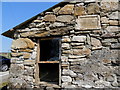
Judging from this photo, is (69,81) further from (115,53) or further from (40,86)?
(115,53)

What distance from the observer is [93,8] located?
10.6 feet

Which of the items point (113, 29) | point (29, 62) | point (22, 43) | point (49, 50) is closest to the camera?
point (113, 29)

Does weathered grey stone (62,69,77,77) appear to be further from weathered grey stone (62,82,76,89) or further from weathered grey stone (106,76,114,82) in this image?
weathered grey stone (106,76,114,82)

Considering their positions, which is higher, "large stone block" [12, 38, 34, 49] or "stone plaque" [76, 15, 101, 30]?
"stone plaque" [76, 15, 101, 30]

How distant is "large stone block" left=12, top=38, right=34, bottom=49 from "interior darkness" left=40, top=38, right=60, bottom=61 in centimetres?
128

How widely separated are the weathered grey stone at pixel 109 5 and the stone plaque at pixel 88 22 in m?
0.27

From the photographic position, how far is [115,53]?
3000 mm

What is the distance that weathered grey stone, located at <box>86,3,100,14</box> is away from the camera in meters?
3.22

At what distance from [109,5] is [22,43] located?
2.47 meters

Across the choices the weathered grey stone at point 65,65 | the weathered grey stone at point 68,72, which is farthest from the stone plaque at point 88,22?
the weathered grey stone at point 68,72

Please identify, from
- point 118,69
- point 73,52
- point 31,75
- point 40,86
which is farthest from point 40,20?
point 118,69

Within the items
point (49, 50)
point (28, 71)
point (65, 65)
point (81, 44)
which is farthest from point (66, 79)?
point (49, 50)

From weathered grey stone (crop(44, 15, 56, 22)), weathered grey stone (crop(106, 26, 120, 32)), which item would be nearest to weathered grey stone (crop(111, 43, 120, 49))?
weathered grey stone (crop(106, 26, 120, 32))

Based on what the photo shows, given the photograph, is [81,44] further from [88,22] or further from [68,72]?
[68,72]
